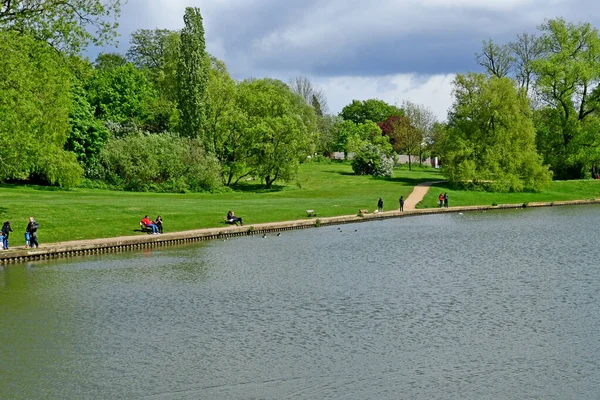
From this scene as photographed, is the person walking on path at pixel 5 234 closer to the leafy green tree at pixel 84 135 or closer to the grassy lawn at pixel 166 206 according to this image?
the grassy lawn at pixel 166 206

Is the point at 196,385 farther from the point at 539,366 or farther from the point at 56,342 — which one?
the point at 539,366

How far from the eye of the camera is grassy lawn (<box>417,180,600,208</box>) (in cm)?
8231

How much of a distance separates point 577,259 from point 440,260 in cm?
769

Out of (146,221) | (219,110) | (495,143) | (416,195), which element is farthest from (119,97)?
(146,221)

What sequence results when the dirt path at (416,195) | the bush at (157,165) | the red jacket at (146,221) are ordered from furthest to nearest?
the bush at (157,165), the dirt path at (416,195), the red jacket at (146,221)

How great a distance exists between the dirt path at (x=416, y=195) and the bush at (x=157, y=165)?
2242 centimetres

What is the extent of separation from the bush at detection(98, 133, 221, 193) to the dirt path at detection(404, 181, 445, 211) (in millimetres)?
22421

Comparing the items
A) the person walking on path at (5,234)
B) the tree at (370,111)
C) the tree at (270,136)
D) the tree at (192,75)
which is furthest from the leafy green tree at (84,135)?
the tree at (370,111)

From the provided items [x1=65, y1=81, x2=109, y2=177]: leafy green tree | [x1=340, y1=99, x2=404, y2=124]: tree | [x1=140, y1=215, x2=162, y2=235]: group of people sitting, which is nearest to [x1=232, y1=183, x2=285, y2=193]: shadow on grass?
[x1=65, y1=81, x2=109, y2=177]: leafy green tree

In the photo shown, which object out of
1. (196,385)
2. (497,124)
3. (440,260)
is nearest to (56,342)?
(196,385)

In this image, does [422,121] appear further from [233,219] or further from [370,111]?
[233,219]

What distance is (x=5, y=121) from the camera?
147ft

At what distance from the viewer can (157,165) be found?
79.0m

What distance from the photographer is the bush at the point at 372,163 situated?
111375 millimetres
